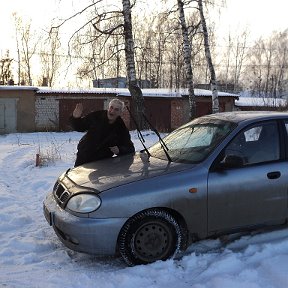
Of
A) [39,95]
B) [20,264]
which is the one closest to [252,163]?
[20,264]

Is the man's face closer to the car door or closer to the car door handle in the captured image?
the car door

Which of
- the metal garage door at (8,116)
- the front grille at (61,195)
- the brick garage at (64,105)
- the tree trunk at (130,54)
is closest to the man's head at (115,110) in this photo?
the front grille at (61,195)

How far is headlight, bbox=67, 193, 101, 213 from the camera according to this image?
4184 millimetres

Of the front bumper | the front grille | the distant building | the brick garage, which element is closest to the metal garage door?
the brick garage

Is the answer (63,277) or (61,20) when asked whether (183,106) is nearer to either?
(61,20)

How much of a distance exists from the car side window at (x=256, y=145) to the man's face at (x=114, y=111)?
1673 millimetres

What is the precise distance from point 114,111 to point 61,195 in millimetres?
1447

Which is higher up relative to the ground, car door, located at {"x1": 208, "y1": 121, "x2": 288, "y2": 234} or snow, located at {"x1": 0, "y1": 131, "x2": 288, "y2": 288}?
car door, located at {"x1": 208, "y1": 121, "x2": 288, "y2": 234}

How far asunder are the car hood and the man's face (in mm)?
597

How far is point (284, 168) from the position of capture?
A: 470 centimetres

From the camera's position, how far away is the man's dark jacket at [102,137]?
579cm

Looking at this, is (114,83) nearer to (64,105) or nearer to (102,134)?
(64,105)

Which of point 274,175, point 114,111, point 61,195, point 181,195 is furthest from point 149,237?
point 114,111

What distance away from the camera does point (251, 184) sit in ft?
14.9
